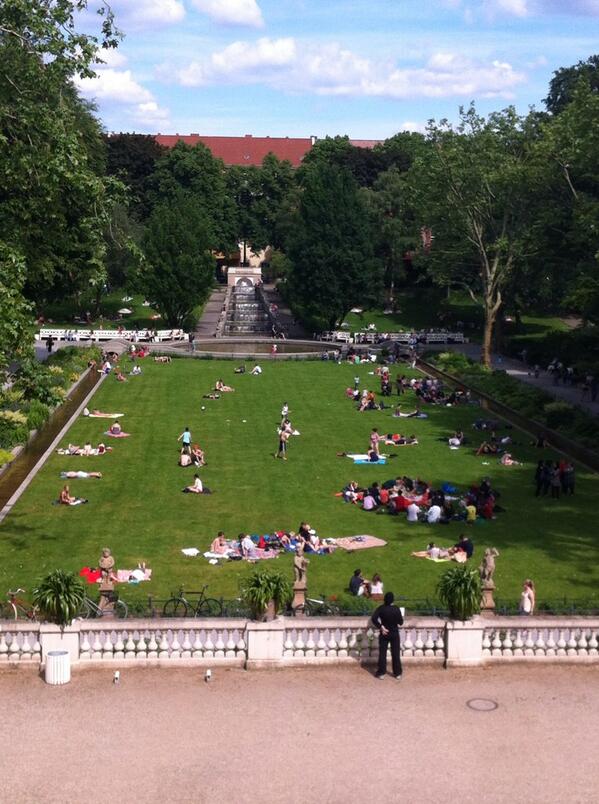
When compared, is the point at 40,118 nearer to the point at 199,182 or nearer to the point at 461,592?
the point at 461,592

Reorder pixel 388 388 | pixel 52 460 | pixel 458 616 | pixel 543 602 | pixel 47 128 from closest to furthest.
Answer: pixel 458 616
pixel 543 602
pixel 47 128
pixel 52 460
pixel 388 388

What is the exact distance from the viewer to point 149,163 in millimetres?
133375

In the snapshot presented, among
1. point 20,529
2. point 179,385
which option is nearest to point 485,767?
point 20,529

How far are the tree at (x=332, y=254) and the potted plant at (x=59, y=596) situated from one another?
74.7 meters

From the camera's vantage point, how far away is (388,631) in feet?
60.6

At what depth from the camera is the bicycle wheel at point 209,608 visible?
67.9ft

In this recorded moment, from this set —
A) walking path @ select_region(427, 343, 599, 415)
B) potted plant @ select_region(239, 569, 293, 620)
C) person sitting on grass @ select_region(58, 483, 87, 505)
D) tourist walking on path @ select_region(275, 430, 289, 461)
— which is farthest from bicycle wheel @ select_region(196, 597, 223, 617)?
walking path @ select_region(427, 343, 599, 415)

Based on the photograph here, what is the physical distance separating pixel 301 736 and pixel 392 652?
9.21ft

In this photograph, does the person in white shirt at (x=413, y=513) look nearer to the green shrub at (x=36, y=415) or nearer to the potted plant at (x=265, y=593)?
the potted plant at (x=265, y=593)

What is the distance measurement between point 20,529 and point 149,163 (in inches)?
4232

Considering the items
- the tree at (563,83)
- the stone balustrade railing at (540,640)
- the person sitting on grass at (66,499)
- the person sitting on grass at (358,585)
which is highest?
the tree at (563,83)

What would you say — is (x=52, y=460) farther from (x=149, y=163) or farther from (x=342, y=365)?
(x=149, y=163)

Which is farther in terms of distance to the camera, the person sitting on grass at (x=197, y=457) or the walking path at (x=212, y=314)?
the walking path at (x=212, y=314)

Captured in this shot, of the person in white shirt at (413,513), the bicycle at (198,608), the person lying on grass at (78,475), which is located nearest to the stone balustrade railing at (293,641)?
the bicycle at (198,608)
